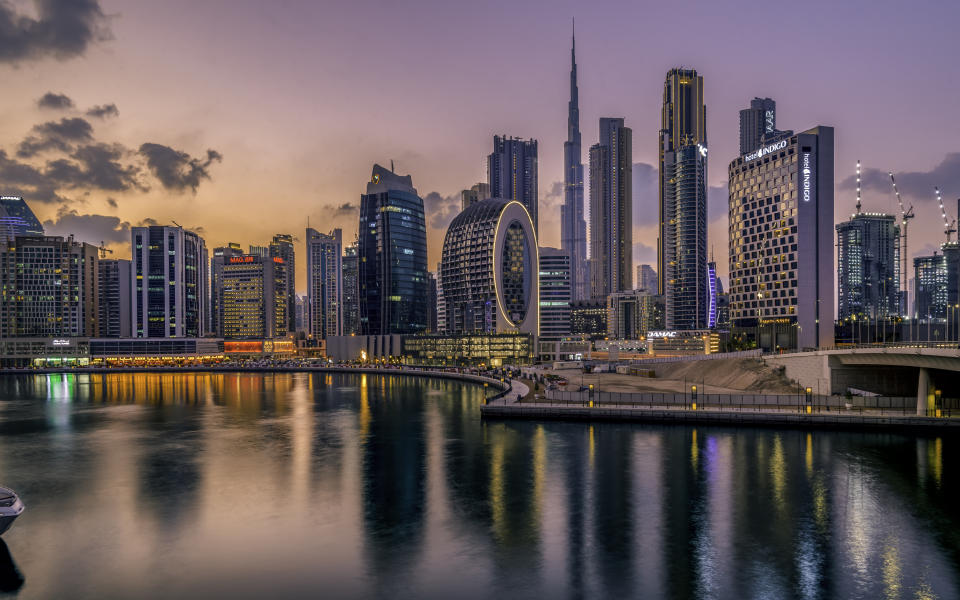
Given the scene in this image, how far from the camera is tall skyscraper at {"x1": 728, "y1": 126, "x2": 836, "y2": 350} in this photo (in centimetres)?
16762

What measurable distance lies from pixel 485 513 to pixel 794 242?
157 meters

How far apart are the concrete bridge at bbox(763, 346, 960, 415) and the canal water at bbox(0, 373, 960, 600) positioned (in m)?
9.76

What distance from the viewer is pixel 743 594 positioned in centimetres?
3012

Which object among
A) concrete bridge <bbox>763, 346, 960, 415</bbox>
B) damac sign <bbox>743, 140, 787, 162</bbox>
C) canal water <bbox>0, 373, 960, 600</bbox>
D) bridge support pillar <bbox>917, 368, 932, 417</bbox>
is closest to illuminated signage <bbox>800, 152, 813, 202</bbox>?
damac sign <bbox>743, 140, 787, 162</bbox>

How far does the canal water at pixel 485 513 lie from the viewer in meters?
32.4

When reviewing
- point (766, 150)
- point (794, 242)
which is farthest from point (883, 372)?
point (766, 150)

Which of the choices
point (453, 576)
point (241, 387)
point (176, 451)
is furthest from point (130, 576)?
point (241, 387)

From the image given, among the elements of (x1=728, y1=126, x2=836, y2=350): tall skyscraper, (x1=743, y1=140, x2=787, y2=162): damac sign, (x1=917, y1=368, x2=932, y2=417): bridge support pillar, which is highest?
(x1=743, y1=140, x2=787, y2=162): damac sign

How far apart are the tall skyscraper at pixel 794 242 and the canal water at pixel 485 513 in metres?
109

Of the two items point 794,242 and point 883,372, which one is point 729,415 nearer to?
point 883,372

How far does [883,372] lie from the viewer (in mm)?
88125

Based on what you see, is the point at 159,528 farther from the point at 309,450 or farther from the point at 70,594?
the point at 309,450

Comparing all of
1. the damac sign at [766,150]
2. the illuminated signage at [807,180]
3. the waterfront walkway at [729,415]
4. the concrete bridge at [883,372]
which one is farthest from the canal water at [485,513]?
the damac sign at [766,150]

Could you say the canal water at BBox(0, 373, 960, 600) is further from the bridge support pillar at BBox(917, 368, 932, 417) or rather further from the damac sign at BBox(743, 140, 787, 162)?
the damac sign at BBox(743, 140, 787, 162)
